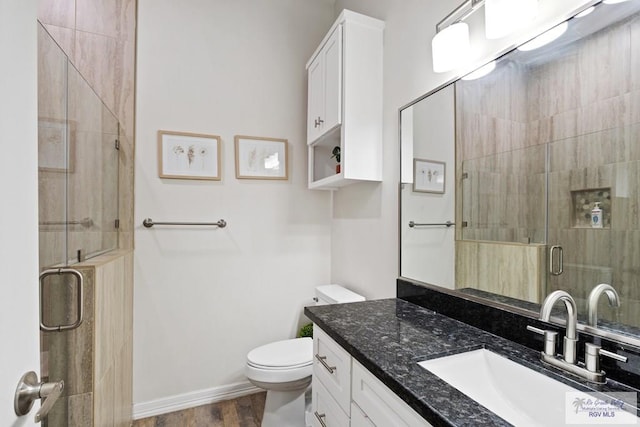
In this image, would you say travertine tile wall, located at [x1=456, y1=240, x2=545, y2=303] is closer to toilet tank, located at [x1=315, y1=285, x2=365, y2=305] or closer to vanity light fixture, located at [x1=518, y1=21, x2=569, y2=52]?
vanity light fixture, located at [x1=518, y1=21, x2=569, y2=52]

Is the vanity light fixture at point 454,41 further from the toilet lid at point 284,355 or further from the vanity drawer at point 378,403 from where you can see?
the toilet lid at point 284,355

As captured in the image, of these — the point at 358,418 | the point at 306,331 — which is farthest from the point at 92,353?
the point at 306,331

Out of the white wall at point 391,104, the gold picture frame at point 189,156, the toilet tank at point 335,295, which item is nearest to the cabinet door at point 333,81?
the white wall at point 391,104

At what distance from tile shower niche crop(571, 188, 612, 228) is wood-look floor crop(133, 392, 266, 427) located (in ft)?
6.59

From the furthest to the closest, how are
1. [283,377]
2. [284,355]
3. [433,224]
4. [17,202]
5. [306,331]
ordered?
[306,331]
[284,355]
[283,377]
[433,224]
[17,202]

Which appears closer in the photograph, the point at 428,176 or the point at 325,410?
the point at 325,410

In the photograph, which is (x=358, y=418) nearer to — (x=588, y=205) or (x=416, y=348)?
(x=416, y=348)

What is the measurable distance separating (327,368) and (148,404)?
1531 mm

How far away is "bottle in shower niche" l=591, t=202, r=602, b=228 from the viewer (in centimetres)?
86

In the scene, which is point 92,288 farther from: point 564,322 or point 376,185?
point 564,322

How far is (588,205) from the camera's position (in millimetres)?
880

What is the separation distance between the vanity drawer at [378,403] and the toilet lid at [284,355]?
0.83 m

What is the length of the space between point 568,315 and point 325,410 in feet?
3.04

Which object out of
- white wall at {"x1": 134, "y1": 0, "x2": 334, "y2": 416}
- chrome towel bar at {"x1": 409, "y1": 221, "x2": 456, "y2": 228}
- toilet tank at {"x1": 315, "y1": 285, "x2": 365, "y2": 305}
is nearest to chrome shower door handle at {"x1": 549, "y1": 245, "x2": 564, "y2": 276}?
chrome towel bar at {"x1": 409, "y1": 221, "x2": 456, "y2": 228}
